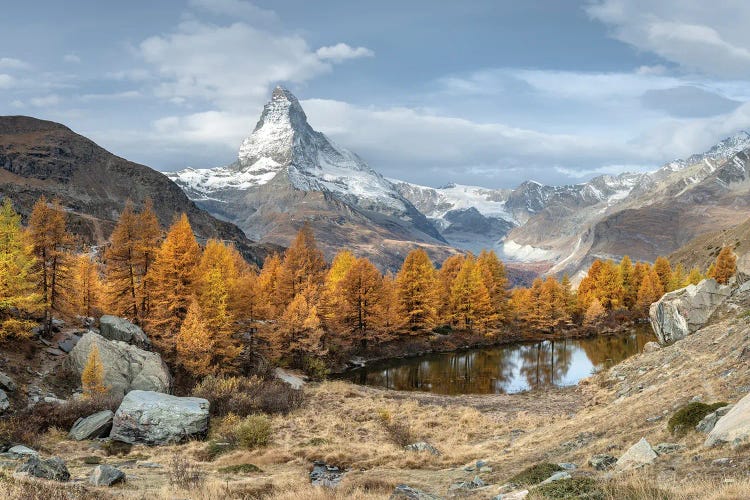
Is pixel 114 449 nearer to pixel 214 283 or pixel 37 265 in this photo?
pixel 37 265

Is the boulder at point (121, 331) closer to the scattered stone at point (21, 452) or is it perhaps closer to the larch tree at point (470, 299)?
the scattered stone at point (21, 452)

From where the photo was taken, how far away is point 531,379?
58531 mm

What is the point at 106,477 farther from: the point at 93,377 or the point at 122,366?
the point at 122,366

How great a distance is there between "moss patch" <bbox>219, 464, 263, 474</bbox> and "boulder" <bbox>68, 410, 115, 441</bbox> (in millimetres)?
8879

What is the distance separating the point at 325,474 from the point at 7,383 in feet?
65.6

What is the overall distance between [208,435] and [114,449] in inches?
202

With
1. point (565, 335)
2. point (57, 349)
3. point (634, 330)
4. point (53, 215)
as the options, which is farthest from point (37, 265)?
point (634, 330)

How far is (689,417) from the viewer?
52.6ft

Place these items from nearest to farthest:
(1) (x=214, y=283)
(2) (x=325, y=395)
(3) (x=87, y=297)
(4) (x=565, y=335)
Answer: (2) (x=325, y=395) → (1) (x=214, y=283) → (3) (x=87, y=297) → (4) (x=565, y=335)

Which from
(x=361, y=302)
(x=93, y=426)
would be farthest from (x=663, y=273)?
(x=93, y=426)

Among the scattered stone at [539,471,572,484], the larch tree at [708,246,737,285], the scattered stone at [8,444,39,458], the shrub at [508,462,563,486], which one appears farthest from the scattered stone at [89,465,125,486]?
the larch tree at [708,246,737,285]

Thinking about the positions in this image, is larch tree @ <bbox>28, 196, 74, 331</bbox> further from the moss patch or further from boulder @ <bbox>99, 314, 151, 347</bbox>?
the moss patch

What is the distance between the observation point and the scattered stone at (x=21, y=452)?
66.0ft

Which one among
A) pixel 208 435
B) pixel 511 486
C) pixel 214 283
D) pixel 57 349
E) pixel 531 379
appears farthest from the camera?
pixel 531 379
